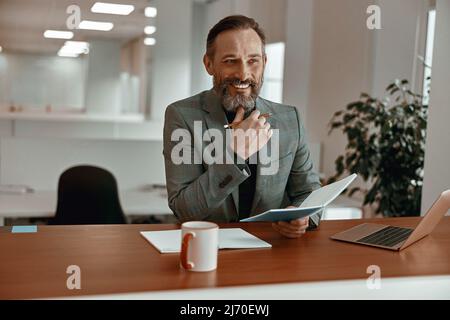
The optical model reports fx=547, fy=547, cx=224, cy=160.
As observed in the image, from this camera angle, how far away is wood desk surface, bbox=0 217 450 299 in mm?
1014

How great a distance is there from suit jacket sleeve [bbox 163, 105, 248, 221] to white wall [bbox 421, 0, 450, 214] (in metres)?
1.39

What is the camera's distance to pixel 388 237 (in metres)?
1.49

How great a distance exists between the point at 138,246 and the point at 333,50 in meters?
3.50

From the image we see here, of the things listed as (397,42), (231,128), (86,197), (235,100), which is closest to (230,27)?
(235,100)

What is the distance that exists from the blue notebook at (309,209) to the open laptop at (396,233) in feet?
0.45

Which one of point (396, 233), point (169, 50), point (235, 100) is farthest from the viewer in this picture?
point (169, 50)

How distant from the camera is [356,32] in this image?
4121 millimetres

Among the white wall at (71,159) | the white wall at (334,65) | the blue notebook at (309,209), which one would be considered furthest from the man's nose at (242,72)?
the white wall at (334,65)

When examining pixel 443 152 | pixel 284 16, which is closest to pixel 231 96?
pixel 443 152

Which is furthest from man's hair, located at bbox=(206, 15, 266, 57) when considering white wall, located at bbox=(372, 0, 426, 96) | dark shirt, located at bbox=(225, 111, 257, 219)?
white wall, located at bbox=(372, 0, 426, 96)

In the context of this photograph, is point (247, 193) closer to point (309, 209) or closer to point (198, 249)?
point (309, 209)

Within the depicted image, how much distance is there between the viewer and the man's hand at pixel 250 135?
1.42 meters

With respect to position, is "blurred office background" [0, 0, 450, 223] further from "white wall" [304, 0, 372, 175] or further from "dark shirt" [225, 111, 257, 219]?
"dark shirt" [225, 111, 257, 219]

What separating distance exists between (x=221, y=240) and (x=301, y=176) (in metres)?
0.52
